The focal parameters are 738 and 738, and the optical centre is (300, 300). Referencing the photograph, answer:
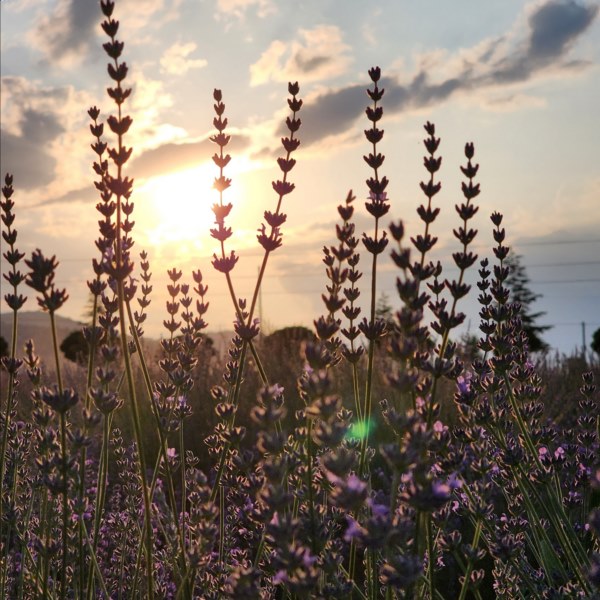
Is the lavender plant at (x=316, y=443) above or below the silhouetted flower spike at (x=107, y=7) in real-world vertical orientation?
below

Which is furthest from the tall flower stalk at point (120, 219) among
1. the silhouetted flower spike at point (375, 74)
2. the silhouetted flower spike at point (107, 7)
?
the silhouetted flower spike at point (375, 74)

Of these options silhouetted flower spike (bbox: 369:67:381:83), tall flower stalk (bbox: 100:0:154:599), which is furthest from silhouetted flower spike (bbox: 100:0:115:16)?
silhouetted flower spike (bbox: 369:67:381:83)

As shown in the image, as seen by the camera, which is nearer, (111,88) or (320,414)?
(320,414)

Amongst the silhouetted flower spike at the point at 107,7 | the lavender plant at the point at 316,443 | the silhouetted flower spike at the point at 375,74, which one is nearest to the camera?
the lavender plant at the point at 316,443

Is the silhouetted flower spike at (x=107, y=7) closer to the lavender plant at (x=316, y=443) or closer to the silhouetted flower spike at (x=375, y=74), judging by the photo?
the lavender plant at (x=316, y=443)

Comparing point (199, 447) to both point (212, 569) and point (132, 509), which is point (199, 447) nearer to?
point (132, 509)

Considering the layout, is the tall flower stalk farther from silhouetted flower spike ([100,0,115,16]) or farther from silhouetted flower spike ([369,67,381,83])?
silhouetted flower spike ([369,67,381,83])

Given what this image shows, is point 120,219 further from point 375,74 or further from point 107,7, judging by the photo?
point 375,74

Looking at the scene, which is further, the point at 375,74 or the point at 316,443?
the point at 375,74

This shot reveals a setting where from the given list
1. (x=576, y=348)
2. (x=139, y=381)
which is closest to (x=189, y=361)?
(x=139, y=381)

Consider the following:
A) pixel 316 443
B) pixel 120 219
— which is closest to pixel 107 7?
pixel 120 219

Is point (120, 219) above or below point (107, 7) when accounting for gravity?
below

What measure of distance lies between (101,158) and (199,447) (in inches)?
205

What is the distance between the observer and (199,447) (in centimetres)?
756
